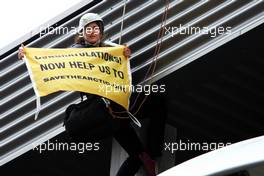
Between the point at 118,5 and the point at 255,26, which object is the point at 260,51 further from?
the point at 118,5

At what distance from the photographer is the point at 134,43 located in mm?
8375

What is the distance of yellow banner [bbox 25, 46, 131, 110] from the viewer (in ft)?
24.8

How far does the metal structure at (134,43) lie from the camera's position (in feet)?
26.1

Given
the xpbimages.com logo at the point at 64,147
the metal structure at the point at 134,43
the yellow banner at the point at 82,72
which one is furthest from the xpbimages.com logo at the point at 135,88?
the xpbimages.com logo at the point at 64,147

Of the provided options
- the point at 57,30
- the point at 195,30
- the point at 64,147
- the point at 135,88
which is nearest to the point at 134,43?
the point at 135,88

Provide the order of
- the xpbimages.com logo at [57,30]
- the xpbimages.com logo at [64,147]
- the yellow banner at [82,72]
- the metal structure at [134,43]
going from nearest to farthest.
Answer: the yellow banner at [82,72] < the metal structure at [134,43] < the xpbimages.com logo at [57,30] < the xpbimages.com logo at [64,147]

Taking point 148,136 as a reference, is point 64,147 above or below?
above

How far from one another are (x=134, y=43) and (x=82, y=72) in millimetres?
963

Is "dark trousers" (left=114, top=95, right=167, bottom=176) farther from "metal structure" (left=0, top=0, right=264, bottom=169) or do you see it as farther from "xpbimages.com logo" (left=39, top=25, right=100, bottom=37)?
"xpbimages.com logo" (left=39, top=25, right=100, bottom=37)

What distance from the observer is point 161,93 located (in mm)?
8484

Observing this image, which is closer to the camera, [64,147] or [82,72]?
[82,72]

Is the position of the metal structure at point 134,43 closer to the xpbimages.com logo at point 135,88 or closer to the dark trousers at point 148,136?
the xpbimages.com logo at point 135,88

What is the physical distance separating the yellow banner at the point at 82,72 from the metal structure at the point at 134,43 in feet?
2.16

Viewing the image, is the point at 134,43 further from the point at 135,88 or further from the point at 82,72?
the point at 82,72
